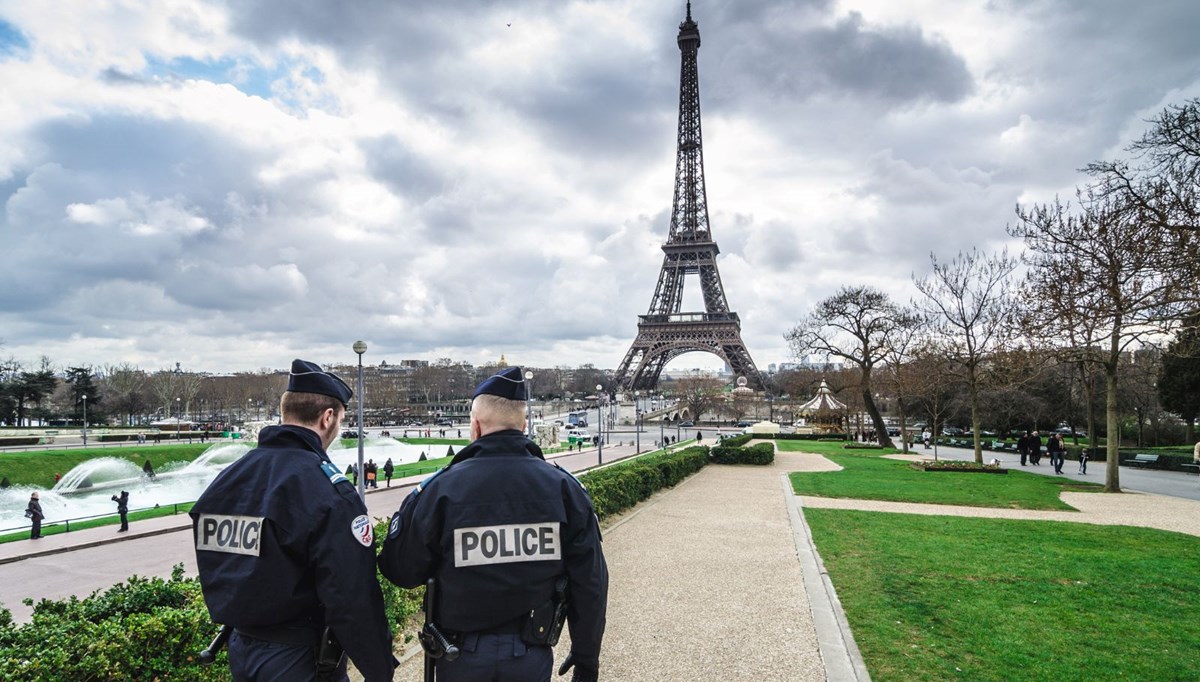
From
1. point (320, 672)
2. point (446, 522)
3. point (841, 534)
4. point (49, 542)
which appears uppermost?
point (446, 522)

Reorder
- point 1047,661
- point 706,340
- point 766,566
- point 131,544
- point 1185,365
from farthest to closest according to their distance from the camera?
point 706,340 < point 1185,365 < point 131,544 < point 766,566 < point 1047,661

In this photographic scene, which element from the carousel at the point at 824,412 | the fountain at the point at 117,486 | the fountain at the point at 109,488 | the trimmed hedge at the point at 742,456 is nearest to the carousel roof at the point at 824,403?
the carousel at the point at 824,412

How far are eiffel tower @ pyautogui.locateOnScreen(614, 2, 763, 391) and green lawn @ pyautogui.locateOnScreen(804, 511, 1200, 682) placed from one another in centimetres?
5390

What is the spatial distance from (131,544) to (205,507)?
58.1ft

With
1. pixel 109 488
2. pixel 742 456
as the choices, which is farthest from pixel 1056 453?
pixel 109 488

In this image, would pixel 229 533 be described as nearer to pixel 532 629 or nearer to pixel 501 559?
pixel 501 559

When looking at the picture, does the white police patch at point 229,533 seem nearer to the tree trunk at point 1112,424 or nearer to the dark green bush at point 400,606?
the dark green bush at point 400,606

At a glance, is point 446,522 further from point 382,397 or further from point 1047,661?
point 382,397

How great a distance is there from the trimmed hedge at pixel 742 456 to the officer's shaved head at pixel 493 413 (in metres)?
25.4

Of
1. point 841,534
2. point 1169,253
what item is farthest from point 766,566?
point 1169,253

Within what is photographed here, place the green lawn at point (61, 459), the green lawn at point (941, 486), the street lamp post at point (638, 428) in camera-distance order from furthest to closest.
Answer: the street lamp post at point (638, 428) < the green lawn at point (61, 459) < the green lawn at point (941, 486)

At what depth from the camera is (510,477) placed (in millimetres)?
3121

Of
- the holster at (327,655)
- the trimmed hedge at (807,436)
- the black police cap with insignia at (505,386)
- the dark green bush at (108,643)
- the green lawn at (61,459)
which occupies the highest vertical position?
the black police cap with insignia at (505,386)

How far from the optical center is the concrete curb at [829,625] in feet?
Answer: 19.0
